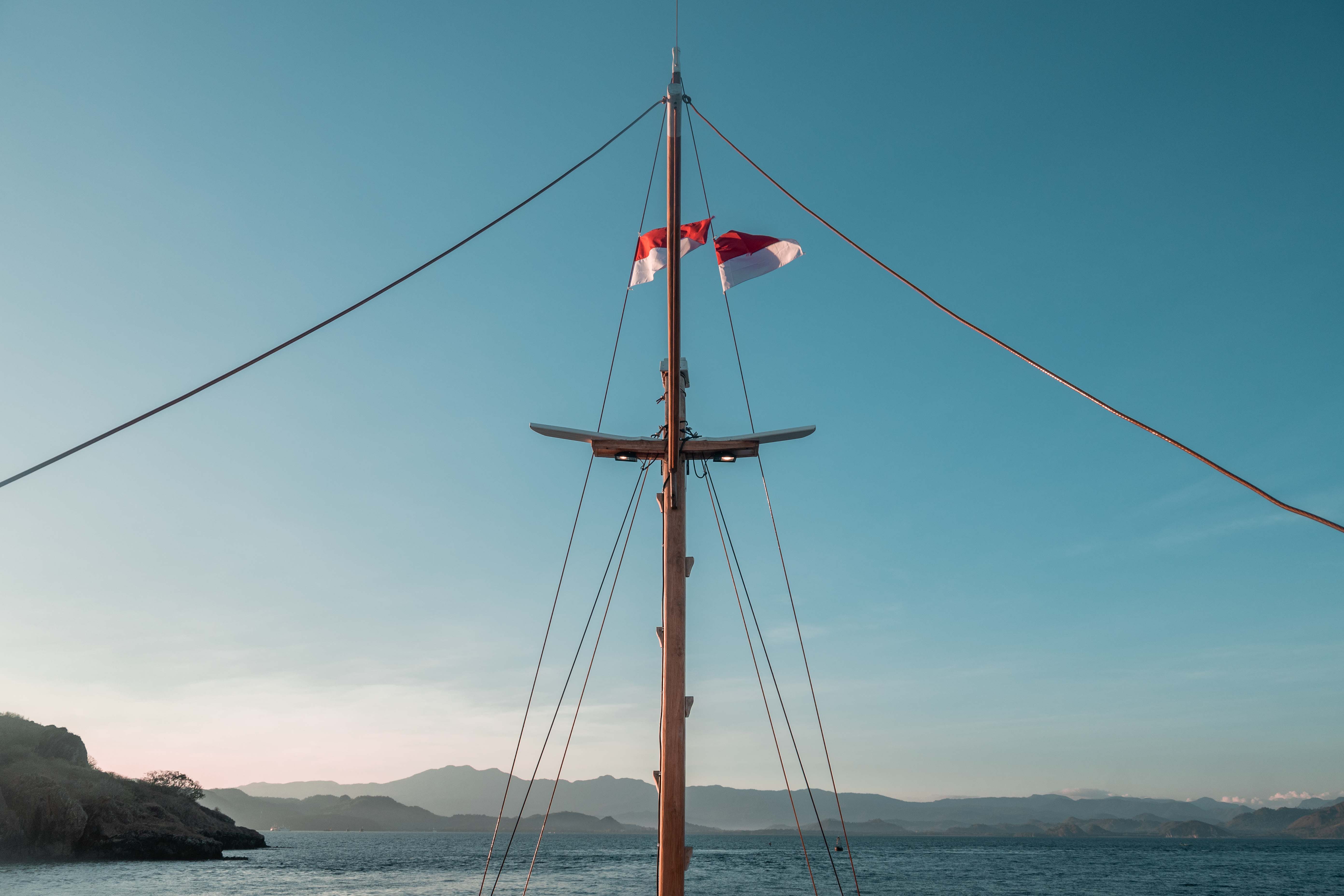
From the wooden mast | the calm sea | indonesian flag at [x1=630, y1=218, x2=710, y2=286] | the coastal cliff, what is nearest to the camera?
the wooden mast

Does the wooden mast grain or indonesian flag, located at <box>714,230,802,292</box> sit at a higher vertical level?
indonesian flag, located at <box>714,230,802,292</box>

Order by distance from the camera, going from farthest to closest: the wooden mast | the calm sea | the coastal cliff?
the coastal cliff
the calm sea
the wooden mast

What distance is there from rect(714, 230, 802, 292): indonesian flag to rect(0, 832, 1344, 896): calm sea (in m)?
43.9

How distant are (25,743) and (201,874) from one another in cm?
3757

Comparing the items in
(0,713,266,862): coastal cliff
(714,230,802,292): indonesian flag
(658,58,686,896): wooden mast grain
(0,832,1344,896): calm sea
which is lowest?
(0,832,1344,896): calm sea

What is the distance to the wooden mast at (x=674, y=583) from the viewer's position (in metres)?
6.86

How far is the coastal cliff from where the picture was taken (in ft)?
253

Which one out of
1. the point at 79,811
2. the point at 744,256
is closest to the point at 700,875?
the point at 79,811

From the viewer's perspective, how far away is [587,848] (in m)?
183

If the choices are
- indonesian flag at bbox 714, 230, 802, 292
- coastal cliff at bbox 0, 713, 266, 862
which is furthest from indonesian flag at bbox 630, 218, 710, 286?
coastal cliff at bbox 0, 713, 266, 862

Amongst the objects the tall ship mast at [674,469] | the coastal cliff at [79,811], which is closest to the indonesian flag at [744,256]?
the tall ship mast at [674,469]

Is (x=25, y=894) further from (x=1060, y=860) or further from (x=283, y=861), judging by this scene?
(x=1060, y=860)

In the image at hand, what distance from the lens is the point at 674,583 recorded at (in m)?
7.26

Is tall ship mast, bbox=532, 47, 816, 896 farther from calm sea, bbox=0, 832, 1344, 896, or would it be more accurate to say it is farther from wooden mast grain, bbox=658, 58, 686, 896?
calm sea, bbox=0, 832, 1344, 896
